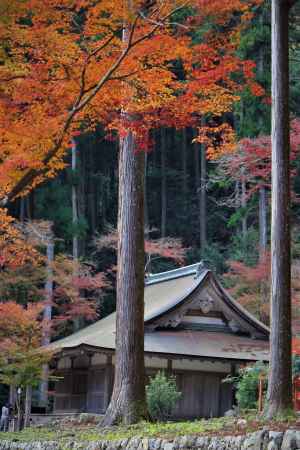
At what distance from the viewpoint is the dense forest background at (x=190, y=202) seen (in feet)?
74.8

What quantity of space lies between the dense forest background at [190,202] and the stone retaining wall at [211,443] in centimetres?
989

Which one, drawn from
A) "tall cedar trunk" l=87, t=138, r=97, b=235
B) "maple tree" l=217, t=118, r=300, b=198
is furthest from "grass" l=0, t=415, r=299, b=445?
"tall cedar trunk" l=87, t=138, r=97, b=235

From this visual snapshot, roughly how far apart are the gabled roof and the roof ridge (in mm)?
49

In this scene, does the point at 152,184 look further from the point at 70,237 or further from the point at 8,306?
the point at 8,306

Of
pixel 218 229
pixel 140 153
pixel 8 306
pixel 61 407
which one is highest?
pixel 218 229

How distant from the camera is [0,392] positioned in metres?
27.2

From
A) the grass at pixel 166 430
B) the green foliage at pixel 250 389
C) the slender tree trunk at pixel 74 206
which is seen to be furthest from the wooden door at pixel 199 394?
the slender tree trunk at pixel 74 206

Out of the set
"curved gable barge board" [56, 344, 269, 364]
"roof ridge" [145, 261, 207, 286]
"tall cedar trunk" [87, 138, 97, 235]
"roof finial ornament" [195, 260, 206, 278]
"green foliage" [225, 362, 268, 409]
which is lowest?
"green foliage" [225, 362, 268, 409]

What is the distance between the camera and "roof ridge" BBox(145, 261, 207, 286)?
20105 millimetres

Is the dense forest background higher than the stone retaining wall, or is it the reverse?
the dense forest background

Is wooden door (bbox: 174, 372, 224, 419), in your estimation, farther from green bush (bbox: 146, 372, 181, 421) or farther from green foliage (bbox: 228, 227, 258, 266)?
green foliage (bbox: 228, 227, 258, 266)

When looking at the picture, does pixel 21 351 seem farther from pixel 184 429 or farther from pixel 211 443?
pixel 211 443

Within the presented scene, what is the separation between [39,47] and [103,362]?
1220 centimetres

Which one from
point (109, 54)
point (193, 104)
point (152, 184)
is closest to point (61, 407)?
point (193, 104)
